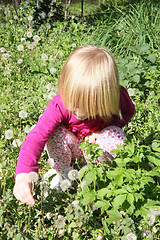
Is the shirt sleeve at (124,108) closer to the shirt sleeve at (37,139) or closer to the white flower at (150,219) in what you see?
the shirt sleeve at (37,139)

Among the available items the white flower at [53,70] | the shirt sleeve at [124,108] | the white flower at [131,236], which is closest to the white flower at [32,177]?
the white flower at [131,236]

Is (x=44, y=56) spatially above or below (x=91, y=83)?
below

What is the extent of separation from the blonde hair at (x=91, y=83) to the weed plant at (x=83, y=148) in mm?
228

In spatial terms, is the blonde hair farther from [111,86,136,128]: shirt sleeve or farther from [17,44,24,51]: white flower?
[17,44,24,51]: white flower

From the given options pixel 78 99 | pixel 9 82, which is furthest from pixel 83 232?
pixel 9 82

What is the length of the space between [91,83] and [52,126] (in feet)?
1.43

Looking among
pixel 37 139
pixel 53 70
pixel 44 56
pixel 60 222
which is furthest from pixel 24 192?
pixel 44 56

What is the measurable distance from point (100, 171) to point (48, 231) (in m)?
0.44

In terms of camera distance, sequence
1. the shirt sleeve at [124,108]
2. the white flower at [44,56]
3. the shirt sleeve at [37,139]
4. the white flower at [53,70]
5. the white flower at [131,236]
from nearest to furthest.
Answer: the white flower at [131,236], the shirt sleeve at [37,139], the shirt sleeve at [124,108], the white flower at [53,70], the white flower at [44,56]

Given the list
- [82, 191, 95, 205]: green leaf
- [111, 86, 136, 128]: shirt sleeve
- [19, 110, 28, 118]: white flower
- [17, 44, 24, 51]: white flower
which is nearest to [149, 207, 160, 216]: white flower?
[82, 191, 95, 205]: green leaf

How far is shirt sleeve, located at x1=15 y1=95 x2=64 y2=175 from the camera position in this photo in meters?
1.66

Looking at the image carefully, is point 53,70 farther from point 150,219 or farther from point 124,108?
point 150,219

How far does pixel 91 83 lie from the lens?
1563 mm

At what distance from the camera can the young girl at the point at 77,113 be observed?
1.58 meters
